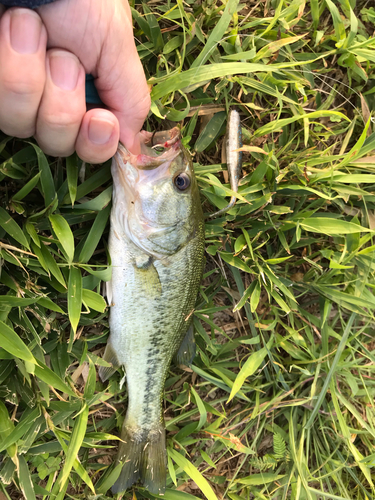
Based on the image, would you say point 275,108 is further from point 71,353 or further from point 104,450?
point 104,450

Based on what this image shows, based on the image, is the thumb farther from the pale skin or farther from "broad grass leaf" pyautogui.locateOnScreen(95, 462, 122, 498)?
"broad grass leaf" pyautogui.locateOnScreen(95, 462, 122, 498)

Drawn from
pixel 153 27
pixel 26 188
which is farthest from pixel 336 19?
pixel 26 188

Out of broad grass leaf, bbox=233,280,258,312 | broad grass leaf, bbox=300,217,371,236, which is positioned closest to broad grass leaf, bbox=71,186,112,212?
broad grass leaf, bbox=233,280,258,312

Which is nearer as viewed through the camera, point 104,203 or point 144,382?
point 104,203

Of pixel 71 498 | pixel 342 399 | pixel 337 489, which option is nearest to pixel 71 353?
pixel 71 498

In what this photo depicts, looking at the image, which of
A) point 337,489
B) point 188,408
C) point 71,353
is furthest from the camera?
point 337,489

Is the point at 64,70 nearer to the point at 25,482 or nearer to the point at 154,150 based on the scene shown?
the point at 154,150

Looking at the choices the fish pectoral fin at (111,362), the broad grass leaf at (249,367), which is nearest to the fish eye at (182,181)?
the fish pectoral fin at (111,362)
